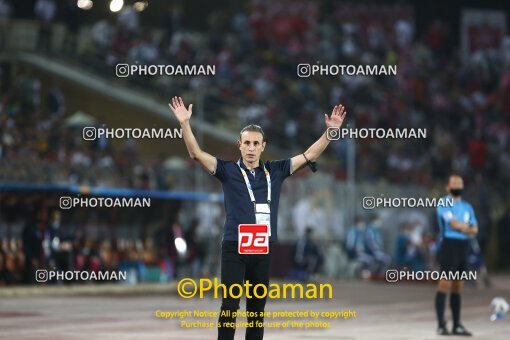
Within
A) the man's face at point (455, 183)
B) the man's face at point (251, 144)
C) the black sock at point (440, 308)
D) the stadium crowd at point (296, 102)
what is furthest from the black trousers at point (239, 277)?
the stadium crowd at point (296, 102)

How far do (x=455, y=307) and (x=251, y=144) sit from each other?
6301mm

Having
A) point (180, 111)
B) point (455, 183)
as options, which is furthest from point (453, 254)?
point (180, 111)

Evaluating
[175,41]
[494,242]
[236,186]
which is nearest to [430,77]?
[494,242]

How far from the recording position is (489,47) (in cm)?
5053

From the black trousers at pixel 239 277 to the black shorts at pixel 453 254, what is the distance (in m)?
5.71

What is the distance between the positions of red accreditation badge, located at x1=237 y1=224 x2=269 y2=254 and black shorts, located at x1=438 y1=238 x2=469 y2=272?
19.2 ft

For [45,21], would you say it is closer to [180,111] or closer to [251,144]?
[180,111]

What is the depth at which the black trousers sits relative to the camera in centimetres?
1151

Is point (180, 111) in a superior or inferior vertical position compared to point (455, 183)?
superior

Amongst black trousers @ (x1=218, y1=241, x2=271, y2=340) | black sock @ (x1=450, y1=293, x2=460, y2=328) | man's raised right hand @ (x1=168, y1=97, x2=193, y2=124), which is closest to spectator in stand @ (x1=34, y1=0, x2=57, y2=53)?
black sock @ (x1=450, y1=293, x2=460, y2=328)

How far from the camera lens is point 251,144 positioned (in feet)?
38.4

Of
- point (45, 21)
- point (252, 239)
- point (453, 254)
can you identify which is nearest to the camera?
point (252, 239)

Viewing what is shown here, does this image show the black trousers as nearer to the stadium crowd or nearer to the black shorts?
the black shorts

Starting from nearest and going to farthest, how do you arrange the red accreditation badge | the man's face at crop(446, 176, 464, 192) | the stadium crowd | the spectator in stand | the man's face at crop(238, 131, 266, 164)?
the red accreditation badge < the man's face at crop(238, 131, 266, 164) < the man's face at crop(446, 176, 464, 192) < the stadium crowd < the spectator in stand
